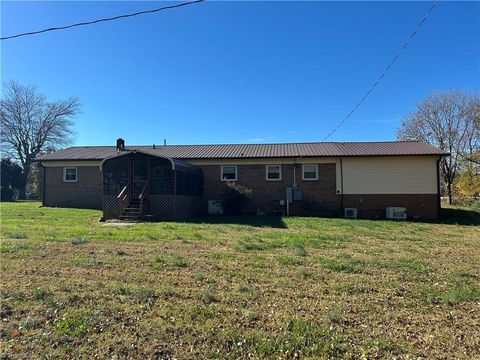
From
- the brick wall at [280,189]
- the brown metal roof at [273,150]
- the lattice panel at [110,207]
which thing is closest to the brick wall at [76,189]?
the brown metal roof at [273,150]

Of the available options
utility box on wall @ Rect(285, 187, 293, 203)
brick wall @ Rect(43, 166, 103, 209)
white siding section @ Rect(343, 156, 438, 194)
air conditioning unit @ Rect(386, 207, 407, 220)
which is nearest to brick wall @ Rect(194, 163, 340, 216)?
utility box on wall @ Rect(285, 187, 293, 203)

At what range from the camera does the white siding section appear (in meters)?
22.6

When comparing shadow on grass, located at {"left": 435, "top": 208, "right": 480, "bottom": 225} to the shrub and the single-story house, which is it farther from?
the shrub

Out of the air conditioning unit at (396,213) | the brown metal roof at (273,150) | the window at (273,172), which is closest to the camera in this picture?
the air conditioning unit at (396,213)

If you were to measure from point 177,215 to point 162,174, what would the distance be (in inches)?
82.2

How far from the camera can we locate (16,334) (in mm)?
4625

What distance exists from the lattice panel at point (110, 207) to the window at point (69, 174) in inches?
321

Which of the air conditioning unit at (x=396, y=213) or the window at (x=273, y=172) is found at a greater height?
the window at (x=273, y=172)

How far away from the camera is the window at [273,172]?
24.0m

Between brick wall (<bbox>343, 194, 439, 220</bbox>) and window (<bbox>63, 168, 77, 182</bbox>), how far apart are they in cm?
1679

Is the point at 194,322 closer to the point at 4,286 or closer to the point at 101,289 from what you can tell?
the point at 101,289

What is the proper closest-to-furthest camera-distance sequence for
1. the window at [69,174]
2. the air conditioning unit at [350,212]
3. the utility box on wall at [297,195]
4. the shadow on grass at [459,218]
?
the shadow on grass at [459,218] → the air conditioning unit at [350,212] → the utility box on wall at [297,195] → the window at [69,174]

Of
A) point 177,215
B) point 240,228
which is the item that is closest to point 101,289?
point 240,228

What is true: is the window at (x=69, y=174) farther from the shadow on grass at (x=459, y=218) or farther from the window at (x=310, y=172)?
the shadow on grass at (x=459, y=218)
